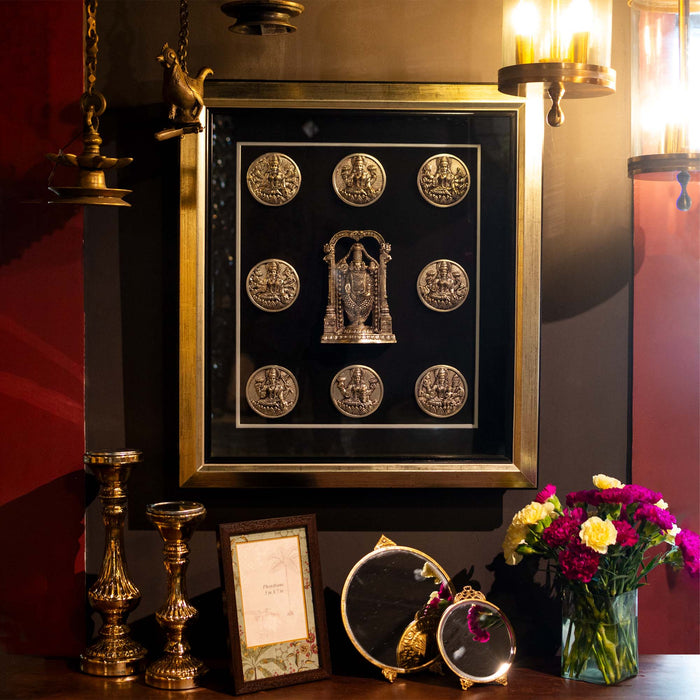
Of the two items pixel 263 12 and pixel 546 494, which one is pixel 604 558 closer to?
pixel 546 494

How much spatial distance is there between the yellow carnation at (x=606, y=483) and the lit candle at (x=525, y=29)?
0.92 metres

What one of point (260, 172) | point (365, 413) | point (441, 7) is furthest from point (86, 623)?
point (441, 7)

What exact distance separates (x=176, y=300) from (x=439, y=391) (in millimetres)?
A: 654

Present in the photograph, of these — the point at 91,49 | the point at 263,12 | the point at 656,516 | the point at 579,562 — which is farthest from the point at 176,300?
the point at 656,516

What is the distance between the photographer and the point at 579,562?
76.1 inches

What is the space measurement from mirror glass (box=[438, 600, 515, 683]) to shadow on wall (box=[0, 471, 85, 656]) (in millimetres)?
860

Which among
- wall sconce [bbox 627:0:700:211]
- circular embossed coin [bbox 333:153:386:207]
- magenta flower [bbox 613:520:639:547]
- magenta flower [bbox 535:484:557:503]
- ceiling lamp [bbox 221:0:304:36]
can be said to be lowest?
magenta flower [bbox 613:520:639:547]

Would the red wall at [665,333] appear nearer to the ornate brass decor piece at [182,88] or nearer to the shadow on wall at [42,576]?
the ornate brass decor piece at [182,88]

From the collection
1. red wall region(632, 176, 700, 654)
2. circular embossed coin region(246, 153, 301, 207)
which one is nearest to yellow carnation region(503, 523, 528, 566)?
red wall region(632, 176, 700, 654)

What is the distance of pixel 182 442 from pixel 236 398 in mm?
160

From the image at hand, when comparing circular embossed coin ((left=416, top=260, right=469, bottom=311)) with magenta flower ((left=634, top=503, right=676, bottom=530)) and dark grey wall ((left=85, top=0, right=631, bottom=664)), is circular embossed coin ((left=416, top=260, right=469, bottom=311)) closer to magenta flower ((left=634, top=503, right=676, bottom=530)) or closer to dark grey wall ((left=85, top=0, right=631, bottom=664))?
dark grey wall ((left=85, top=0, right=631, bottom=664))

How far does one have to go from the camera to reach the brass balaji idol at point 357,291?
2162 mm

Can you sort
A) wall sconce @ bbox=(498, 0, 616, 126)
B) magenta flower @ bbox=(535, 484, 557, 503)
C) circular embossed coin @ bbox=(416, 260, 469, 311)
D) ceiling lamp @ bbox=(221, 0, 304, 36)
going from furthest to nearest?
circular embossed coin @ bbox=(416, 260, 469, 311)
magenta flower @ bbox=(535, 484, 557, 503)
ceiling lamp @ bbox=(221, 0, 304, 36)
wall sconce @ bbox=(498, 0, 616, 126)

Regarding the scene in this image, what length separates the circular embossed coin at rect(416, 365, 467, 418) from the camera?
2180mm
